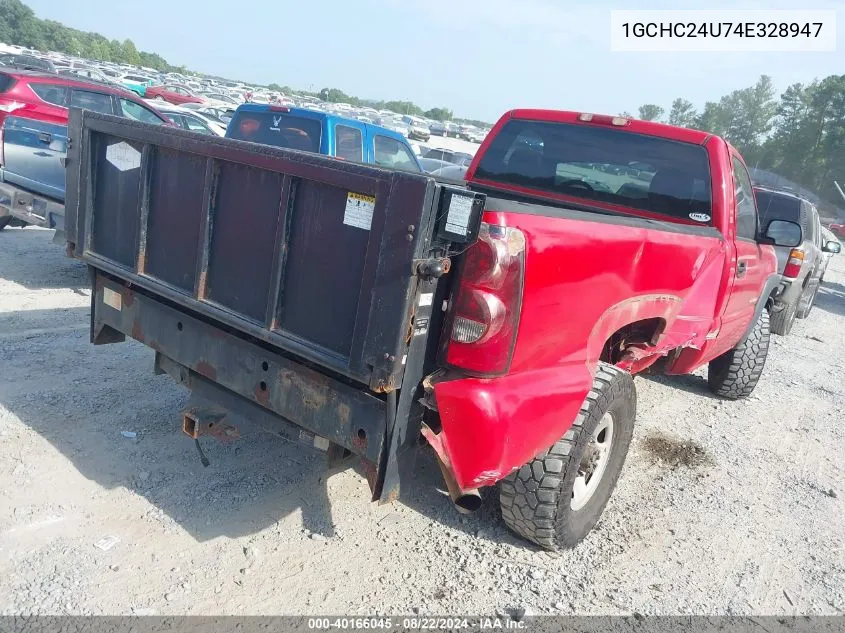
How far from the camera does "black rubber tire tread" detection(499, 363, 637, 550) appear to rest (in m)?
2.92

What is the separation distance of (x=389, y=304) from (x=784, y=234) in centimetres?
341

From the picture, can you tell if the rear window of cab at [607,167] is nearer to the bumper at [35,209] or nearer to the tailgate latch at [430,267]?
the tailgate latch at [430,267]

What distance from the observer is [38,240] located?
8070mm

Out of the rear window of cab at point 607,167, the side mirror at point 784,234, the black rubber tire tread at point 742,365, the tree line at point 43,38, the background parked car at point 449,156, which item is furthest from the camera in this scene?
the tree line at point 43,38

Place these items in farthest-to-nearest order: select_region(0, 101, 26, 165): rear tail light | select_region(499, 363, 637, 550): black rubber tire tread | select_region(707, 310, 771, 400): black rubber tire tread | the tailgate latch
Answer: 1. select_region(0, 101, 26, 165): rear tail light
2. select_region(707, 310, 771, 400): black rubber tire tread
3. select_region(499, 363, 637, 550): black rubber tire tread
4. the tailgate latch

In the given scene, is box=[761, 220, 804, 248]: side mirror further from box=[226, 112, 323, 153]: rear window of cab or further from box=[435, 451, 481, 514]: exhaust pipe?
box=[226, 112, 323, 153]: rear window of cab

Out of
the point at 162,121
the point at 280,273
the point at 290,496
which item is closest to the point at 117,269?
the point at 280,273

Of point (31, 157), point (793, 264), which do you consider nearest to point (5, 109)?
point (31, 157)

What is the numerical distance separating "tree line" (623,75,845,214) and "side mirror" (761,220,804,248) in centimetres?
4389

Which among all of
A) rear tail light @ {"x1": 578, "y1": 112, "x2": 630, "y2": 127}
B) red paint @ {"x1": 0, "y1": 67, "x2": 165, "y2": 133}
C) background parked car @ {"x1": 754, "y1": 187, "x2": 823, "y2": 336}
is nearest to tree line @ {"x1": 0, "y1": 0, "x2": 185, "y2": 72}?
red paint @ {"x1": 0, "y1": 67, "x2": 165, "y2": 133}

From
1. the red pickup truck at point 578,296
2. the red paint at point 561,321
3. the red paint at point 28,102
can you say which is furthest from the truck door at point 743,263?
the red paint at point 28,102

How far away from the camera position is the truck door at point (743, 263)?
4289 millimetres

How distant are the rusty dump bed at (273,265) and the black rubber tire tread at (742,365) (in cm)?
420

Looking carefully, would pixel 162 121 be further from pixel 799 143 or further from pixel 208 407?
pixel 799 143
